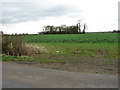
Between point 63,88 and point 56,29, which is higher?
point 56,29

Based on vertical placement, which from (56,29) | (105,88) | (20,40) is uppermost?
(56,29)

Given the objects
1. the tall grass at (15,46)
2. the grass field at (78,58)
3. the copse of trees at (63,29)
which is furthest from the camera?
the copse of trees at (63,29)

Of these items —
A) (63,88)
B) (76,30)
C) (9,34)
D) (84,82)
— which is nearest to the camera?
(63,88)

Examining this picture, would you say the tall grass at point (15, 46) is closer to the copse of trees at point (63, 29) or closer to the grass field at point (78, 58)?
the grass field at point (78, 58)

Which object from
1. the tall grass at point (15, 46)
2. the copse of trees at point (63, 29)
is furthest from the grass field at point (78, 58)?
the copse of trees at point (63, 29)

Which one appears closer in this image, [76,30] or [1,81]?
[1,81]

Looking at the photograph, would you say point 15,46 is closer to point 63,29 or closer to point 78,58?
point 78,58

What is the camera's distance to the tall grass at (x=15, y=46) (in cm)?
1131

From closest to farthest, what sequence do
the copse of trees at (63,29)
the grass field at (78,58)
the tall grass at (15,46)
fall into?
1. the grass field at (78,58)
2. the tall grass at (15,46)
3. the copse of trees at (63,29)

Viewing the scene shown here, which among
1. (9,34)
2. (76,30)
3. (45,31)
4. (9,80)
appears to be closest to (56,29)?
(45,31)

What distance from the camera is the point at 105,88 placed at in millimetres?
4270

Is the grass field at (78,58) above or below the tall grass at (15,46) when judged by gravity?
below

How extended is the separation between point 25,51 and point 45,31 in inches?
1861

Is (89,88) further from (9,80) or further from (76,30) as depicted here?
(76,30)
